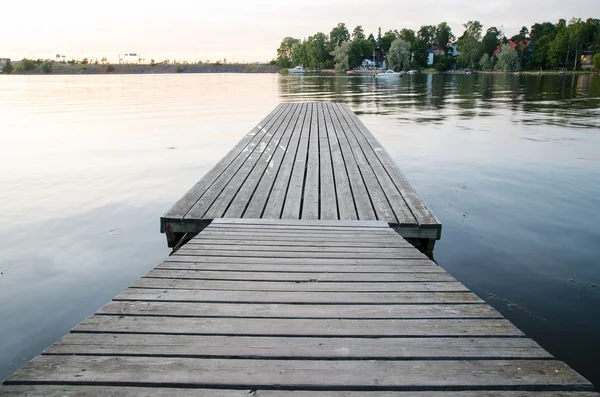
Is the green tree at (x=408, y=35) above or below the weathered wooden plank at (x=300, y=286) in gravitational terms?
above

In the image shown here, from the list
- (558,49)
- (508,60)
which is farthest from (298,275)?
(558,49)

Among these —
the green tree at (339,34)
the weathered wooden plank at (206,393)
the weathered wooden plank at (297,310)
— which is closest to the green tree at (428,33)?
the green tree at (339,34)

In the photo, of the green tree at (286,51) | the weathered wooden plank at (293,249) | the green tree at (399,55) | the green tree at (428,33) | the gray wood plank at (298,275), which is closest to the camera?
the gray wood plank at (298,275)

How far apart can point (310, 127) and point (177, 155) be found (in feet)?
10.5

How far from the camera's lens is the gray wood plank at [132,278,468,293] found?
2652 millimetres

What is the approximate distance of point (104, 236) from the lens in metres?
5.58

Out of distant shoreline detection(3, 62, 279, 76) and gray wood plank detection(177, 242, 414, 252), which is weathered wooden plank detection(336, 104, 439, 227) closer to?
gray wood plank detection(177, 242, 414, 252)

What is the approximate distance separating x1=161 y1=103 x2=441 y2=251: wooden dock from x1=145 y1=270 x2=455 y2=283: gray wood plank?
116cm

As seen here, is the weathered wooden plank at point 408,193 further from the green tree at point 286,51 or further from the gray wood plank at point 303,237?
the green tree at point 286,51

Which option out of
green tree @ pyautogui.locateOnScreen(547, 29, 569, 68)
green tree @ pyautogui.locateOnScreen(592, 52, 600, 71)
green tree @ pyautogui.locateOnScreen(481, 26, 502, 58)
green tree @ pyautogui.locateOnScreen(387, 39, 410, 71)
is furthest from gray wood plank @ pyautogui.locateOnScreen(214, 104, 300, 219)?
green tree @ pyautogui.locateOnScreen(481, 26, 502, 58)

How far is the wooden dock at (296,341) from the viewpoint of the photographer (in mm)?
1751

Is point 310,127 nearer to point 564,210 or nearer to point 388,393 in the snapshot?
point 564,210

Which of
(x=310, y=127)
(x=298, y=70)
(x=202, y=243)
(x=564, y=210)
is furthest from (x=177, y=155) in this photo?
(x=298, y=70)

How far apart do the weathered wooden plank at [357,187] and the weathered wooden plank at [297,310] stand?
1.87 m
